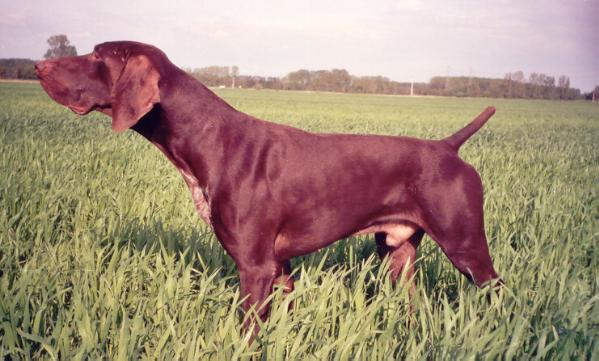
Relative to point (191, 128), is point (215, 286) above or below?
below

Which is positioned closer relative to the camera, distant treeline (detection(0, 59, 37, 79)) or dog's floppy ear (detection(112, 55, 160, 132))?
dog's floppy ear (detection(112, 55, 160, 132))

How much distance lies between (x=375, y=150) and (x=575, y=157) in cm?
882

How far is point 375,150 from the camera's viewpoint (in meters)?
3.03

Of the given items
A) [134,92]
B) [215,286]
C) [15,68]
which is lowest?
[215,286]

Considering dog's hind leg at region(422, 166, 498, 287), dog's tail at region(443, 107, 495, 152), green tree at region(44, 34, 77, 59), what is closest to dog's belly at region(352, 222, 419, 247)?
dog's hind leg at region(422, 166, 498, 287)

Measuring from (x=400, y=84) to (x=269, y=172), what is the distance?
9378 cm

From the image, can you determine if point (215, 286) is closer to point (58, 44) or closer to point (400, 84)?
point (58, 44)

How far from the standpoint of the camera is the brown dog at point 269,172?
2666mm

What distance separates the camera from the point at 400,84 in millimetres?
92688

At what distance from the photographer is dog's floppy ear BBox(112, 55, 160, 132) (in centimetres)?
256

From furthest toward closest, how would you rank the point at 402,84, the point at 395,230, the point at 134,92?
the point at 402,84
the point at 395,230
the point at 134,92

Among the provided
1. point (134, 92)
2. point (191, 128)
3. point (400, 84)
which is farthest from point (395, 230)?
point (400, 84)

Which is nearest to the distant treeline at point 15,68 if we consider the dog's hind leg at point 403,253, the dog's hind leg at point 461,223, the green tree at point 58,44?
the green tree at point 58,44

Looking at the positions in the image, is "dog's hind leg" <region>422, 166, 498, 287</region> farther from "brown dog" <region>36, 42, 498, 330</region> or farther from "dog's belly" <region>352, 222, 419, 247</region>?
"dog's belly" <region>352, 222, 419, 247</region>
